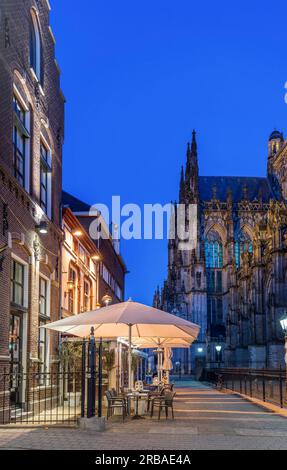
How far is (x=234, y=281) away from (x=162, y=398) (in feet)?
221

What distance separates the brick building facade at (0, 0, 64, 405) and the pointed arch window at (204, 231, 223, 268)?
70.6 metres

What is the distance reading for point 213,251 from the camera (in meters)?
94.1

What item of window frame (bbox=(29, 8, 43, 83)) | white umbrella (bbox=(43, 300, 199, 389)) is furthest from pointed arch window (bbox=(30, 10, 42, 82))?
white umbrella (bbox=(43, 300, 199, 389))

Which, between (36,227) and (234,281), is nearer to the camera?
(36,227)

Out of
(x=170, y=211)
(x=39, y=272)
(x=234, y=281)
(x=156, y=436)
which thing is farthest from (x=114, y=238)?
(x=156, y=436)

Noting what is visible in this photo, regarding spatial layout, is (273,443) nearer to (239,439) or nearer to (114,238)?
(239,439)

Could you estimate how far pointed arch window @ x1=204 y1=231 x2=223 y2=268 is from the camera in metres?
94.1

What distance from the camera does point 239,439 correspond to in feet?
39.3

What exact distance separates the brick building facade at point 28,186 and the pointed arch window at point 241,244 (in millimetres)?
68865

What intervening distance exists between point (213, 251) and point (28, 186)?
7609 centimetres

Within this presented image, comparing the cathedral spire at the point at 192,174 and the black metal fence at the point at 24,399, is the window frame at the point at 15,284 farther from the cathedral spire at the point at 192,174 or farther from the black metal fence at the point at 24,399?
the cathedral spire at the point at 192,174

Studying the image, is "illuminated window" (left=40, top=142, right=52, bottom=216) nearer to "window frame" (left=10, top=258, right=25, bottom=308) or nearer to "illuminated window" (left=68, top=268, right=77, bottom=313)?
"window frame" (left=10, top=258, right=25, bottom=308)

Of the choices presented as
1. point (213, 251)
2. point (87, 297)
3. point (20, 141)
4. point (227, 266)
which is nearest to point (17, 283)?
point (20, 141)

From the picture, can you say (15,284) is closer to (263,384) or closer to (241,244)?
(263,384)
